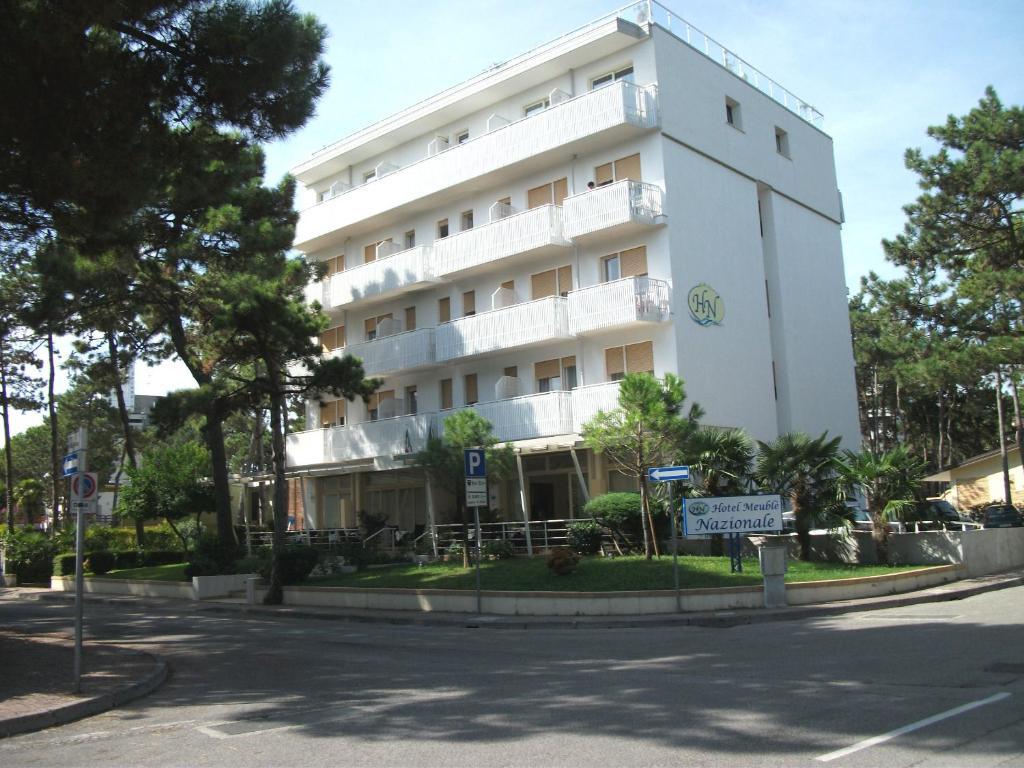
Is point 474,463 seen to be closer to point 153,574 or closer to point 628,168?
point 628,168

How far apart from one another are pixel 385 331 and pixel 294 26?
68.2 feet

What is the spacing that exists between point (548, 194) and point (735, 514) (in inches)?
534

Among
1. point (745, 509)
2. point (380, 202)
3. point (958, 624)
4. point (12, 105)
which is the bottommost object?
point (958, 624)

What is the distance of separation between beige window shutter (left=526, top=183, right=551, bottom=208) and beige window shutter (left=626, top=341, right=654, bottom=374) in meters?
5.72

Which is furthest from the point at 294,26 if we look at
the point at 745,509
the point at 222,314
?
the point at 745,509

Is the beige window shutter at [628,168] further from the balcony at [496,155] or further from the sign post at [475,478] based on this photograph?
the sign post at [475,478]

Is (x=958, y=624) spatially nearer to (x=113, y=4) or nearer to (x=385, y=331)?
(x=113, y=4)

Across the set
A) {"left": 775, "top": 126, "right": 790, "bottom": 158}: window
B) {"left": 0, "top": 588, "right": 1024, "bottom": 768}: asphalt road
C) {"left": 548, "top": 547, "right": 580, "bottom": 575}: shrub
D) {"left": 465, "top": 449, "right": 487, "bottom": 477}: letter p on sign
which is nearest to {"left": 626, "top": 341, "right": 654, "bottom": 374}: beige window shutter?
{"left": 548, "top": 547, "right": 580, "bottom": 575}: shrub

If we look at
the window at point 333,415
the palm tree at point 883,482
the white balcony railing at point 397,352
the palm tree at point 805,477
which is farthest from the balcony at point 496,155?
the palm tree at point 883,482

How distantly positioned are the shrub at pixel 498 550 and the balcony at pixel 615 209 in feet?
30.2

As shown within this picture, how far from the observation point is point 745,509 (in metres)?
19.4

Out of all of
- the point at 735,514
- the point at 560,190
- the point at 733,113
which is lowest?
the point at 735,514

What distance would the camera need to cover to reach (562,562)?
19.8 metres

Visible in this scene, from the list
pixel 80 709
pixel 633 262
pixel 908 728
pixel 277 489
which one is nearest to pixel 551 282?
pixel 633 262
